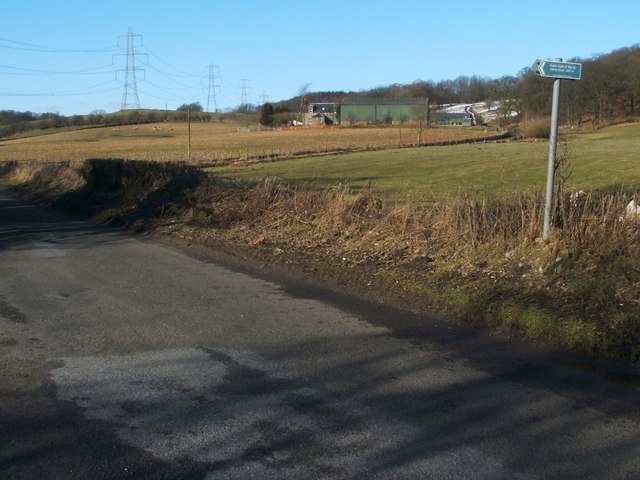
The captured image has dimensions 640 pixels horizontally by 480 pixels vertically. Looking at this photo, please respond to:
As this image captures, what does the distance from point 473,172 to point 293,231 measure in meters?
28.3

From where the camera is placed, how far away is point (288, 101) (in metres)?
174

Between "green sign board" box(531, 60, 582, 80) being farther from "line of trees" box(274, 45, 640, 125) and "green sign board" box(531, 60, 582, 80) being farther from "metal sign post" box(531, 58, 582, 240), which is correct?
"line of trees" box(274, 45, 640, 125)

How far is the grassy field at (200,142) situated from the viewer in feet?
238

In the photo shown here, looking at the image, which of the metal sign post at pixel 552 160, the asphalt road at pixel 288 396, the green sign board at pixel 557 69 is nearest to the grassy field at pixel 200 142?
the metal sign post at pixel 552 160

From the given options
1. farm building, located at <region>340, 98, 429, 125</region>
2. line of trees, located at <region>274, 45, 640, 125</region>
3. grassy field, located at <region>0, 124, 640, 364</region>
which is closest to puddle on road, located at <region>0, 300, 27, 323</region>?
grassy field, located at <region>0, 124, 640, 364</region>

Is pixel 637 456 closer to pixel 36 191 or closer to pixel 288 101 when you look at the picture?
pixel 36 191

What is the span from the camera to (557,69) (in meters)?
8.45

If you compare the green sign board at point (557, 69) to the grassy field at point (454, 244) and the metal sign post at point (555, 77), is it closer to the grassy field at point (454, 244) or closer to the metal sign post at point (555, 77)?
the metal sign post at point (555, 77)

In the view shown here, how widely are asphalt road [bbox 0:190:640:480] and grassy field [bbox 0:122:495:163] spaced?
5315 centimetres

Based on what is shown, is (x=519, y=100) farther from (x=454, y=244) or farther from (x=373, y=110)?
(x=454, y=244)

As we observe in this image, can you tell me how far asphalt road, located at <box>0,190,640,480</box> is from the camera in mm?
4352

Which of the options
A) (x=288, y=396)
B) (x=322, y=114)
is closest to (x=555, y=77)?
(x=288, y=396)

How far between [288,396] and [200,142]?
9626cm

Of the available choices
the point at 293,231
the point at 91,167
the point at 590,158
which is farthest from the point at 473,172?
the point at 293,231
